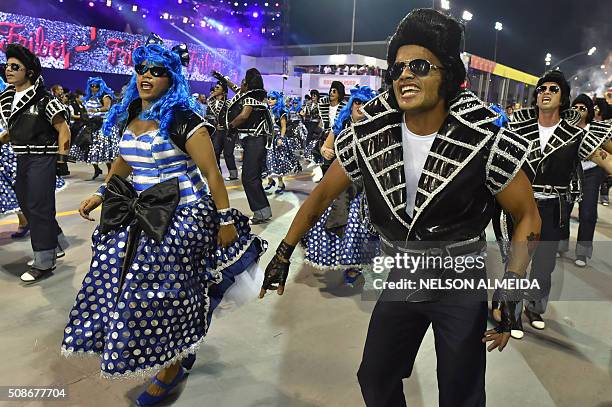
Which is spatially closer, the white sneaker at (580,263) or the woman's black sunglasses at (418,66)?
the woman's black sunglasses at (418,66)

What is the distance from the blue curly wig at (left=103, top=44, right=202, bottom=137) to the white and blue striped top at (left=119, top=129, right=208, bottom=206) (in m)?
0.09

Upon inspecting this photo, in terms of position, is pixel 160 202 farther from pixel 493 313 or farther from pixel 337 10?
pixel 337 10

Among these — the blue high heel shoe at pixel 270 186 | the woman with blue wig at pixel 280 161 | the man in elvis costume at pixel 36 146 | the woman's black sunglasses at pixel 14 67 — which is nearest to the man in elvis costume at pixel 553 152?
the man in elvis costume at pixel 36 146

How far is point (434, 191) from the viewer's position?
1.94 meters

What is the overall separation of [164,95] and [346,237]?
2475mm

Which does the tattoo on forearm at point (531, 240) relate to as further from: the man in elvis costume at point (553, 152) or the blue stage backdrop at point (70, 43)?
the blue stage backdrop at point (70, 43)

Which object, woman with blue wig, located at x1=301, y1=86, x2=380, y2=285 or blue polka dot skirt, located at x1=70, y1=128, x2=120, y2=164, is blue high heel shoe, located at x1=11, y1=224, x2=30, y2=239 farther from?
blue polka dot skirt, located at x1=70, y1=128, x2=120, y2=164

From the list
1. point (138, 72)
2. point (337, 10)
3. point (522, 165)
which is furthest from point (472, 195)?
point (337, 10)

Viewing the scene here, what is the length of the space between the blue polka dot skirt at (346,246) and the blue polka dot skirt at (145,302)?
213 centimetres

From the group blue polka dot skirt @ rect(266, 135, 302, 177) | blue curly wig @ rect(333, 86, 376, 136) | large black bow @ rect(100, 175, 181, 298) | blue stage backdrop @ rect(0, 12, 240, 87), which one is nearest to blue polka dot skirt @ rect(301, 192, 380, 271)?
blue curly wig @ rect(333, 86, 376, 136)

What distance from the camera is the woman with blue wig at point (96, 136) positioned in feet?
34.4

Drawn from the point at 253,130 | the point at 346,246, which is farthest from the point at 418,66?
the point at 253,130

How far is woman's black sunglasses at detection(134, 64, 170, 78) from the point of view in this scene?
9.89ft

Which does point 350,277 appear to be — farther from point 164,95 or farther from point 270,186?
point 270,186
